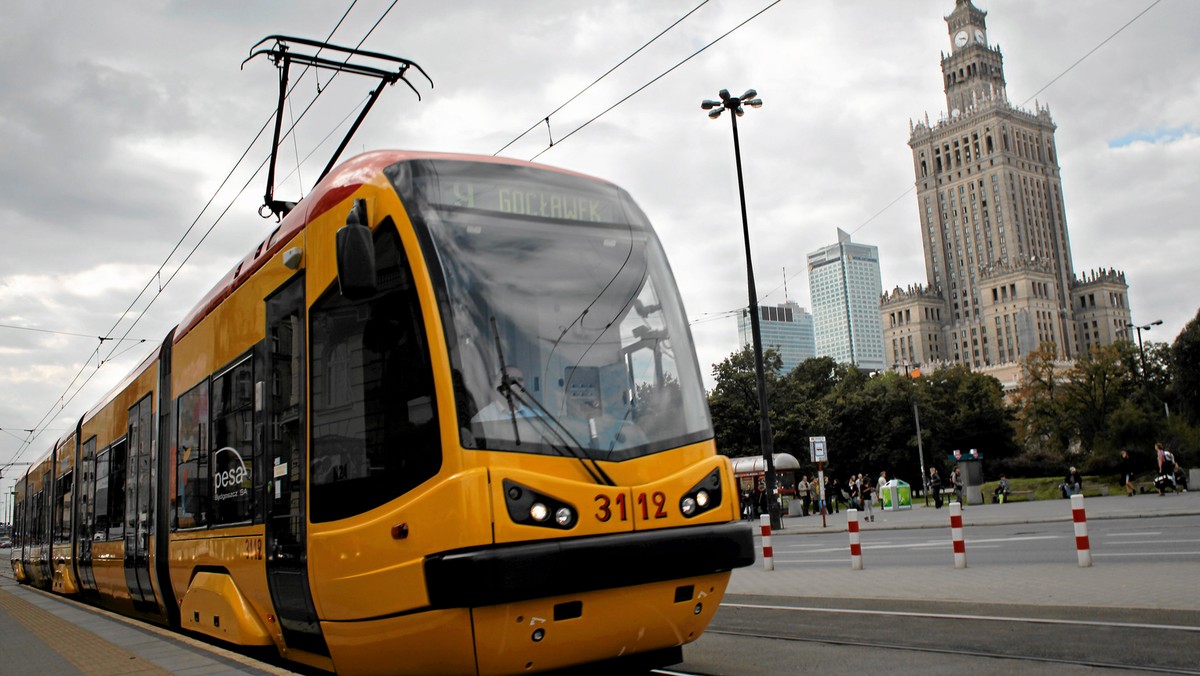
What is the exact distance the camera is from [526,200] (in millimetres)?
5883

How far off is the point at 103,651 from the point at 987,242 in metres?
166

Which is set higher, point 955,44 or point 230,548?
point 955,44

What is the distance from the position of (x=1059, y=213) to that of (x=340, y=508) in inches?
6988

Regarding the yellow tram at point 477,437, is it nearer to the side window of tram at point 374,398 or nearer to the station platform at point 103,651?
the side window of tram at point 374,398

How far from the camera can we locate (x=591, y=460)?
203 inches

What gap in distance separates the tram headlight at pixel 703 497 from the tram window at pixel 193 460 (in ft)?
15.6

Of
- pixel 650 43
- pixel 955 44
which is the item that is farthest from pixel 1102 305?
pixel 650 43

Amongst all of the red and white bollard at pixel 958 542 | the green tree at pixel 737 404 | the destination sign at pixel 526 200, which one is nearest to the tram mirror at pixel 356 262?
the destination sign at pixel 526 200

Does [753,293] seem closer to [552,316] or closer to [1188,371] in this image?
[552,316]

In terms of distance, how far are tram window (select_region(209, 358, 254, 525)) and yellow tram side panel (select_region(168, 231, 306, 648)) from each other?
0.44 feet

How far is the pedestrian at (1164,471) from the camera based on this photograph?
27.5 m

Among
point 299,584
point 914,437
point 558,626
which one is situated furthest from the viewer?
point 914,437

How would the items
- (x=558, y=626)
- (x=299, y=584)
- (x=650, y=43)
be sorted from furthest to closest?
1. (x=650, y=43)
2. (x=299, y=584)
3. (x=558, y=626)

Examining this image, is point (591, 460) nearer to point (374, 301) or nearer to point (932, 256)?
point (374, 301)
